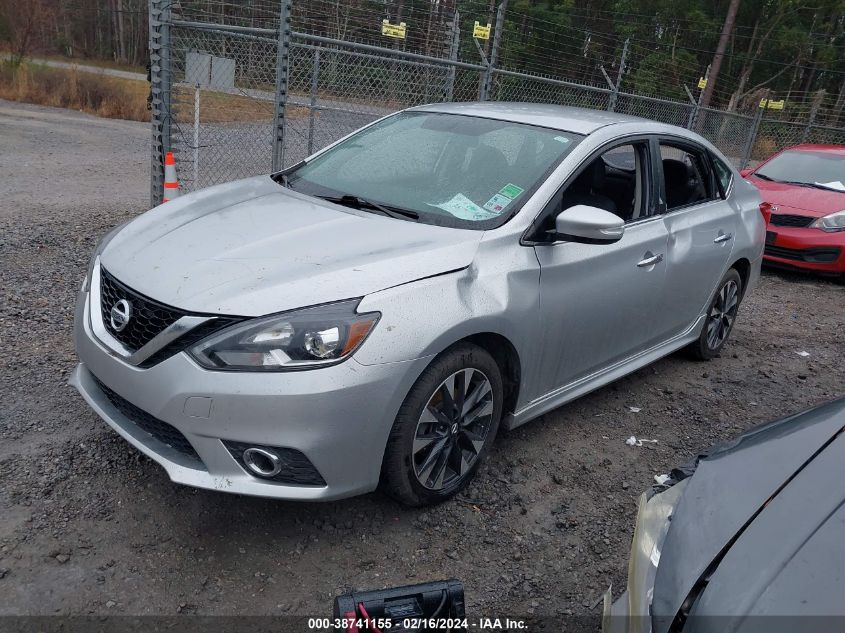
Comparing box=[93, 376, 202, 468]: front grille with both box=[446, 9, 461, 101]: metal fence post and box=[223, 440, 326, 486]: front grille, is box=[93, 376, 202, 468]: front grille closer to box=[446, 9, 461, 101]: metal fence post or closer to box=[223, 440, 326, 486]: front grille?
box=[223, 440, 326, 486]: front grille

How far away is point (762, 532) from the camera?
5.62ft

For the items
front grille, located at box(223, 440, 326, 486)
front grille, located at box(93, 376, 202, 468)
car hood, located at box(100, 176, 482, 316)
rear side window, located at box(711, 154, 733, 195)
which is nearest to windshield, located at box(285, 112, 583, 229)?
car hood, located at box(100, 176, 482, 316)

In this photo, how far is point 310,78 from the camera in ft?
24.9

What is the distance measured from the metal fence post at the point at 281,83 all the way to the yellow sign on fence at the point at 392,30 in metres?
1.67

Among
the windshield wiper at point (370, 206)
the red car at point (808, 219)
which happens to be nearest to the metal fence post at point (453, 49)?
the red car at point (808, 219)

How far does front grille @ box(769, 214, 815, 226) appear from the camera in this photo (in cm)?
796

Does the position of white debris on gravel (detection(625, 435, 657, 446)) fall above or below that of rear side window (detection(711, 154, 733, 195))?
below

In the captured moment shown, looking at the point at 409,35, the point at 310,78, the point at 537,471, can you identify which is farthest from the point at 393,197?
the point at 409,35

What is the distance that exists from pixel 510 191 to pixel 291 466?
5.38ft

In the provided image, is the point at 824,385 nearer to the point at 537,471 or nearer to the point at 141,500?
the point at 537,471

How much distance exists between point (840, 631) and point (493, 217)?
2133 millimetres

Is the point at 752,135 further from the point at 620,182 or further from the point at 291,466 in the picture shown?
the point at 291,466

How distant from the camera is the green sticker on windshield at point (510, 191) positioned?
3.30 m

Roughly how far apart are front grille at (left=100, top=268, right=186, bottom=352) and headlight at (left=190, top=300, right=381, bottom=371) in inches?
7.1
